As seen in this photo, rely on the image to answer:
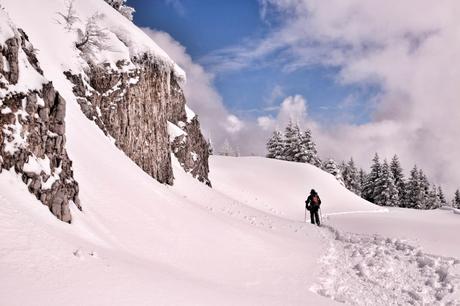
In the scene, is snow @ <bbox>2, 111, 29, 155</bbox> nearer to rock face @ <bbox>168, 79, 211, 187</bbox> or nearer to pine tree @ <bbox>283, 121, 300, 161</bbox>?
rock face @ <bbox>168, 79, 211, 187</bbox>

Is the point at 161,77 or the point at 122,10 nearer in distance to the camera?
the point at 161,77

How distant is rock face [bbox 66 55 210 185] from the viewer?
22.4 meters

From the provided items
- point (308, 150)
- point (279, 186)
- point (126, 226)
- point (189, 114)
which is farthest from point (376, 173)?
point (126, 226)

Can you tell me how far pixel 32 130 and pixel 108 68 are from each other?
1372 cm

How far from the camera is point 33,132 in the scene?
35.8 ft

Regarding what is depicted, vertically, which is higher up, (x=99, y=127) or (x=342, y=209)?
(x=99, y=127)

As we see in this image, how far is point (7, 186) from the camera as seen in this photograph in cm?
923

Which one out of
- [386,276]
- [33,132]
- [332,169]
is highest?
[332,169]

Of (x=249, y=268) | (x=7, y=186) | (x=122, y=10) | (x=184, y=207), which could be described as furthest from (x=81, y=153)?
(x=122, y=10)

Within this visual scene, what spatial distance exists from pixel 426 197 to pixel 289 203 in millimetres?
46799

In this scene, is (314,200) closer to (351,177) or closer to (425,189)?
(425,189)

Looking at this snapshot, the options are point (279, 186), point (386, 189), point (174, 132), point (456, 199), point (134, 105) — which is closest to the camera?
point (134, 105)

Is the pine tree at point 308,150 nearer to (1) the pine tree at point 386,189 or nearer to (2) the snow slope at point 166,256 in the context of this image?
(1) the pine tree at point 386,189

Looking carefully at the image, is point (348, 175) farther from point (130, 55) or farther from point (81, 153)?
point (81, 153)
